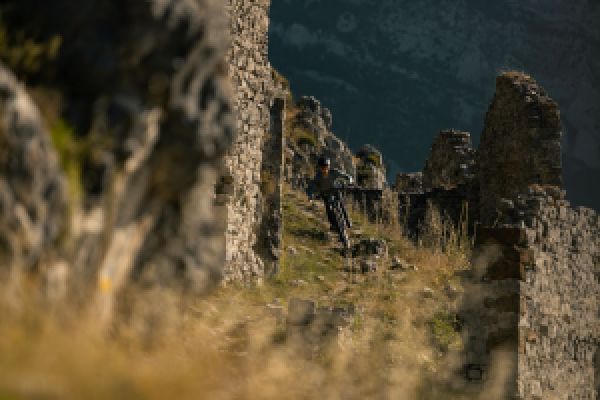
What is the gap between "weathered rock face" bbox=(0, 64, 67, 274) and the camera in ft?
8.29

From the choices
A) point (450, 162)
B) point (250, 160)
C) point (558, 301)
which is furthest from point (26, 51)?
point (450, 162)

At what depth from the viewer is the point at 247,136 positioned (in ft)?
32.8

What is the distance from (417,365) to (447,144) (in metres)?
10.9

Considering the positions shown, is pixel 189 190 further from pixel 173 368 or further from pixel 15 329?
pixel 15 329

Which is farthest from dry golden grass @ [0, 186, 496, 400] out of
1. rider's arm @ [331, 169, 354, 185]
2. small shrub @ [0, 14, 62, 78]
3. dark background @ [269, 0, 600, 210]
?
dark background @ [269, 0, 600, 210]

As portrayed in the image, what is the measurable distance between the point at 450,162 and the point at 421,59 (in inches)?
1354

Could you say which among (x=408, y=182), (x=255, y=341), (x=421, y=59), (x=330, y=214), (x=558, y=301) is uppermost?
(x=421, y=59)

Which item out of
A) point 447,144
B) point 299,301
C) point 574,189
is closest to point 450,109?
point 574,189

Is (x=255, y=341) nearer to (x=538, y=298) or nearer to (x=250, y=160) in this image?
(x=538, y=298)

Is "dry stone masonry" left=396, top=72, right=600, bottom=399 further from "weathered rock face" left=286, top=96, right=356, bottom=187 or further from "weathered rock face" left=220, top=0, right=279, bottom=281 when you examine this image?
"weathered rock face" left=286, top=96, right=356, bottom=187

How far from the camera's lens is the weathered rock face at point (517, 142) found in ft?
42.3

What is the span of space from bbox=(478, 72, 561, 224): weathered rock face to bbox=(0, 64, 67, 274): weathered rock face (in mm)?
10820

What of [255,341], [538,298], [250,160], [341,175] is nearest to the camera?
[255,341]

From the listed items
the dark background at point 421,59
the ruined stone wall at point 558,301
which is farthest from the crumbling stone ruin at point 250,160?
the dark background at point 421,59
